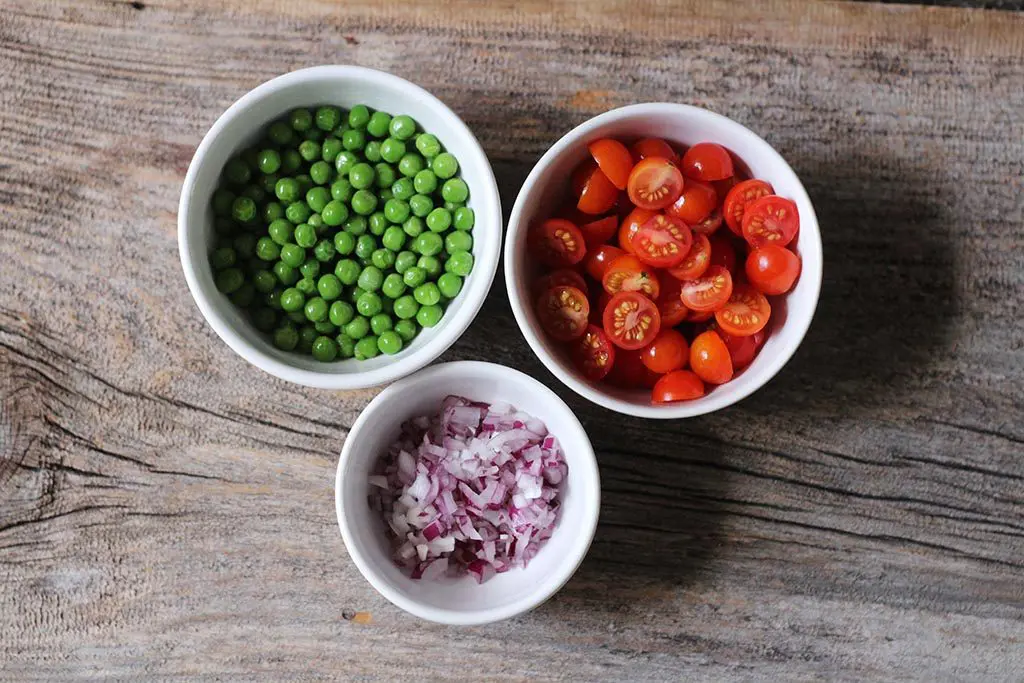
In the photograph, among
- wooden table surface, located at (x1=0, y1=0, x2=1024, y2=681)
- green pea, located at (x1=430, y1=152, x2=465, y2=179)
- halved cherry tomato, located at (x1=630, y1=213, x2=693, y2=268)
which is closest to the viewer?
halved cherry tomato, located at (x1=630, y1=213, x2=693, y2=268)

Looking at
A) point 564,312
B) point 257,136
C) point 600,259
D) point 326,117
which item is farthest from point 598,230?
point 257,136

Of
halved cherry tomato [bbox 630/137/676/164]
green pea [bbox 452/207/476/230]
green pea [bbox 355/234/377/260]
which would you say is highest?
halved cherry tomato [bbox 630/137/676/164]

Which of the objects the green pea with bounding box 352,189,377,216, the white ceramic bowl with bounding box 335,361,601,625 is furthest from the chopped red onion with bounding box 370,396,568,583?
the green pea with bounding box 352,189,377,216

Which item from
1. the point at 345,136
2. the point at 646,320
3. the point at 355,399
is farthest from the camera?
the point at 355,399

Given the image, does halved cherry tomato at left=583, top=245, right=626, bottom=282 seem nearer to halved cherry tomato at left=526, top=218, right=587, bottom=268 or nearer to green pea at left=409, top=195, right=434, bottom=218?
halved cherry tomato at left=526, top=218, right=587, bottom=268

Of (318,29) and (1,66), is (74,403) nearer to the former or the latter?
(1,66)

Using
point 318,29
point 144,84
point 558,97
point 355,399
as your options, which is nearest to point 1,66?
point 144,84
